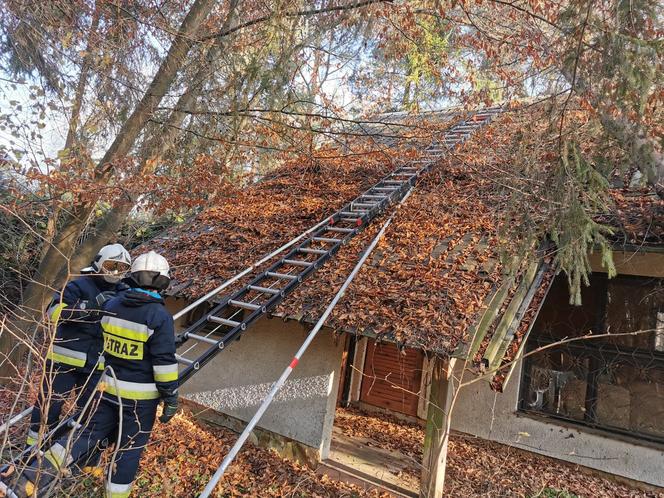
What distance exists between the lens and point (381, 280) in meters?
5.48

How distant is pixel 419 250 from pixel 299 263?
63.7 inches

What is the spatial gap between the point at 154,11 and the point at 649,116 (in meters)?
6.87

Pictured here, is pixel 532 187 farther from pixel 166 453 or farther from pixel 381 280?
pixel 166 453

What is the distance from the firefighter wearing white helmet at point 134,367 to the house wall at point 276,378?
2.86 meters

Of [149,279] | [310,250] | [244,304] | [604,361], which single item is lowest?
[604,361]

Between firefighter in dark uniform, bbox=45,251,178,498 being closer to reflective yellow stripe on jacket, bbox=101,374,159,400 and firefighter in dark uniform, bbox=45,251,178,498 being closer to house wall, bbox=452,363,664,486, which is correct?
reflective yellow stripe on jacket, bbox=101,374,159,400

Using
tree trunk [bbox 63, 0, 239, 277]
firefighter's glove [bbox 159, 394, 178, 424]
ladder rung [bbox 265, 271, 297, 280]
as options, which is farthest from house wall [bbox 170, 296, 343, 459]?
firefighter's glove [bbox 159, 394, 178, 424]

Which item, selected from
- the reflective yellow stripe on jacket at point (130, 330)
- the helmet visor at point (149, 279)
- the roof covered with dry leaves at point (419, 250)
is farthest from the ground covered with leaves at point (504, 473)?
the helmet visor at point (149, 279)

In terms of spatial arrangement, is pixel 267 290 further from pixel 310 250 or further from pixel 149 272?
pixel 149 272

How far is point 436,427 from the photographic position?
4.75 metres

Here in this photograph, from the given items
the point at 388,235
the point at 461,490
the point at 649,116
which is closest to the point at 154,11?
the point at 388,235

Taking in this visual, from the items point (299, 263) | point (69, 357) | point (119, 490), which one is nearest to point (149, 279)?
point (69, 357)

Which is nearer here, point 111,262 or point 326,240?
point 111,262

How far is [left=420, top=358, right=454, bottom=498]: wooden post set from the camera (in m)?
4.54
